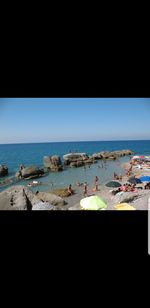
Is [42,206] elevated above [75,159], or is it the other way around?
[42,206]

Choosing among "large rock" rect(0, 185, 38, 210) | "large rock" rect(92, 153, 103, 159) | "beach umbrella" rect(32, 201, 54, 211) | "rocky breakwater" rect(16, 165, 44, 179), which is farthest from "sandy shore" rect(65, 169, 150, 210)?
"large rock" rect(92, 153, 103, 159)

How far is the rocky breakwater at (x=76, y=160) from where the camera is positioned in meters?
22.2

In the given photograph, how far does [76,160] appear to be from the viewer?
23.1m

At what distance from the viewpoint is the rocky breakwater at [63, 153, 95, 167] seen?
22237 mm

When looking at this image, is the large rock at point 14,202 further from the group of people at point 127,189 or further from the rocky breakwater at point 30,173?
the rocky breakwater at point 30,173

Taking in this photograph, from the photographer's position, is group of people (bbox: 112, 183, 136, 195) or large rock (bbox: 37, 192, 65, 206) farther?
group of people (bbox: 112, 183, 136, 195)

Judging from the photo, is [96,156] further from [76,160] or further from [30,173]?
[30,173]

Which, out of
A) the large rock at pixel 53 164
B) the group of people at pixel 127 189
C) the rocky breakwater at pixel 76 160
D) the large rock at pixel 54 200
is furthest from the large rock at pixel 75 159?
the large rock at pixel 54 200

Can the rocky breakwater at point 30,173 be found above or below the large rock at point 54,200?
below

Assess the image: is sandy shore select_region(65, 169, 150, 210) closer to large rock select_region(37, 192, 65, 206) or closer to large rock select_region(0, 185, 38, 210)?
large rock select_region(37, 192, 65, 206)
